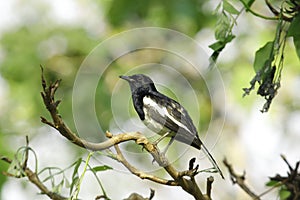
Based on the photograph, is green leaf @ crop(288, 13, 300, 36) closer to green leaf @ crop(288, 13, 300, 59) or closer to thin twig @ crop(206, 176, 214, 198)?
green leaf @ crop(288, 13, 300, 59)

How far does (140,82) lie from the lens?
3.01ft

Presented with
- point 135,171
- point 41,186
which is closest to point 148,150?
point 135,171

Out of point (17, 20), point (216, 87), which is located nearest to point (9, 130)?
point (17, 20)

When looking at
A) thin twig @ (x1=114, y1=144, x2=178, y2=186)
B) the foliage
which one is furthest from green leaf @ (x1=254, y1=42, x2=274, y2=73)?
thin twig @ (x1=114, y1=144, x2=178, y2=186)

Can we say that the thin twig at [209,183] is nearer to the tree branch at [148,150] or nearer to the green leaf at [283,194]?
the tree branch at [148,150]

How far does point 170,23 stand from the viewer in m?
2.64

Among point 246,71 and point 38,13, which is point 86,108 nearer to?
point 246,71

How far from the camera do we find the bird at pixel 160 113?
89cm

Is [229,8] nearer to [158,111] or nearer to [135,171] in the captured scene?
[158,111]

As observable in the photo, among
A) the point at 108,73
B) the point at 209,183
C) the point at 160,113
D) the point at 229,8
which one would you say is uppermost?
the point at 108,73

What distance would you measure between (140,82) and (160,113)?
5 centimetres

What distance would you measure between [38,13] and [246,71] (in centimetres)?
122

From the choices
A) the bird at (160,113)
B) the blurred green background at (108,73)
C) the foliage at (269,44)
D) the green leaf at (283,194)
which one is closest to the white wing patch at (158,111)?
the bird at (160,113)

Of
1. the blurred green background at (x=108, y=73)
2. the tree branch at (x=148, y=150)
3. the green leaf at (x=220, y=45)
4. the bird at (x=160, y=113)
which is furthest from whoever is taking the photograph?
the blurred green background at (x=108, y=73)
